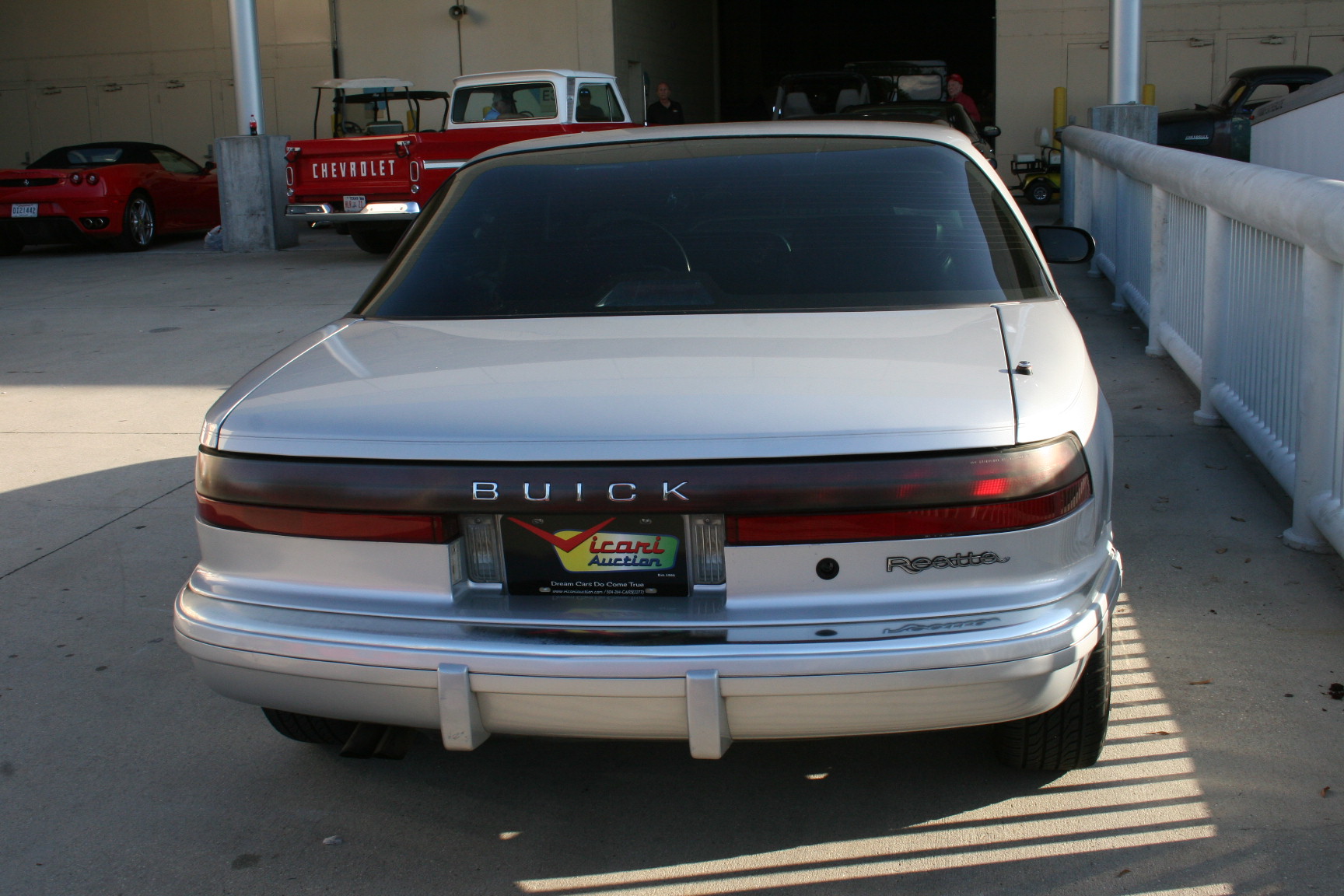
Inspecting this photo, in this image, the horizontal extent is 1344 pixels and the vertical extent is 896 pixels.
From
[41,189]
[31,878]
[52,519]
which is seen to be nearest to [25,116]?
[41,189]

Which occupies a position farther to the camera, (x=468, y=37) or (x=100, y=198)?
(x=468, y=37)

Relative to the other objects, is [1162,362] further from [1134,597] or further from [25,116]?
[25,116]

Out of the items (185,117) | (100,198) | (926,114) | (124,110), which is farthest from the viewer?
(124,110)

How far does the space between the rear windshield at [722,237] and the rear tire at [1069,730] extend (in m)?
0.85

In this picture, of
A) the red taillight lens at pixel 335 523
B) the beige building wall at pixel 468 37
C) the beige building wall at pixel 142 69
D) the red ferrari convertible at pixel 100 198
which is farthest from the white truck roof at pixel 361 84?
the red taillight lens at pixel 335 523

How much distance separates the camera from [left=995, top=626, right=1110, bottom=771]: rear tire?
2.46 meters

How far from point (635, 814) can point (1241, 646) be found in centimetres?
172

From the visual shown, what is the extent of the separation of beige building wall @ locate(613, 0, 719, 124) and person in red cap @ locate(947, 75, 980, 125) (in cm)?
401

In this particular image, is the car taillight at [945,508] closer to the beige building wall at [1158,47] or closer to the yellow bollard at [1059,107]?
the yellow bollard at [1059,107]

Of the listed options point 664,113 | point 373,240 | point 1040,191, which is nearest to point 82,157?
point 373,240

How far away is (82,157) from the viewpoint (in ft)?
47.3

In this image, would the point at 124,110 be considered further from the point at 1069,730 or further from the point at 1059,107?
the point at 1069,730

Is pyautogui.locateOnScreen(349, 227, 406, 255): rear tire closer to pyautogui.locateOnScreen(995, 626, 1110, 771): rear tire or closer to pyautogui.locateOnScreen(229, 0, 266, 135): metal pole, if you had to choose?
pyautogui.locateOnScreen(229, 0, 266, 135): metal pole

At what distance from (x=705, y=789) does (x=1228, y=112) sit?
50.6 ft
